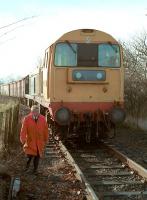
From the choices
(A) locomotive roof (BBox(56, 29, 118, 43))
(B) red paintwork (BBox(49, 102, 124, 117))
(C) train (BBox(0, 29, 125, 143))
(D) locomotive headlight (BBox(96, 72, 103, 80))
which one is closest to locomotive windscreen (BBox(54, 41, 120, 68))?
(C) train (BBox(0, 29, 125, 143))

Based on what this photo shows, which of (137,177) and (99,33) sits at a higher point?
(99,33)

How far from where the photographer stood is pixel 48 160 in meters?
11.5

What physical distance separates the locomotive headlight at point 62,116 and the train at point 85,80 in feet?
0.10

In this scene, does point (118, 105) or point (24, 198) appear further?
point (118, 105)

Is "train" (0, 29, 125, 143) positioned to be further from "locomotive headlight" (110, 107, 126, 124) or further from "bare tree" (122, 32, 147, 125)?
"bare tree" (122, 32, 147, 125)

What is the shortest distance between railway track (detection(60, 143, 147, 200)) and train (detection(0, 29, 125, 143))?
1079 millimetres

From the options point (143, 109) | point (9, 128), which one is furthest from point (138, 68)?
point (9, 128)

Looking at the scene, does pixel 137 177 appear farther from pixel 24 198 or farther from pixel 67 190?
pixel 24 198

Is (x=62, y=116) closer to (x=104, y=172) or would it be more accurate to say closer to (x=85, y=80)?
(x=85, y=80)

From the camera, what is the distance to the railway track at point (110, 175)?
309 inches

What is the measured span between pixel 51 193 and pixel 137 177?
2.18 m

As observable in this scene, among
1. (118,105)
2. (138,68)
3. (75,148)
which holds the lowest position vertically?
(75,148)

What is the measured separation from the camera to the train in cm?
1341

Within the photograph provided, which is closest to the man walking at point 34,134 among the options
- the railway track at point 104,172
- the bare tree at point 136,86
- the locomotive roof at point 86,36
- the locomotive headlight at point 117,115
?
the railway track at point 104,172
